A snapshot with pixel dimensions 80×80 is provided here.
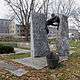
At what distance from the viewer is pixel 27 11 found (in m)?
30.4

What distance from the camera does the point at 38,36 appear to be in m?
13.1

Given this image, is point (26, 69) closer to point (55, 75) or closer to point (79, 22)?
point (55, 75)

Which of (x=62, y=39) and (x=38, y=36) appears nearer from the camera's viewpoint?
(x=38, y=36)

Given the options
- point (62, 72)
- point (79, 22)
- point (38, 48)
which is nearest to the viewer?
point (62, 72)

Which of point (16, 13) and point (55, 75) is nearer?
point (55, 75)

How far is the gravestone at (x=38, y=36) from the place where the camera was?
42.3 feet

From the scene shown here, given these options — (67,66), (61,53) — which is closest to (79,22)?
(61,53)

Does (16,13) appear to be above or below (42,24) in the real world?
above

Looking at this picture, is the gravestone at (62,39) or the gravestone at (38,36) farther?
the gravestone at (62,39)

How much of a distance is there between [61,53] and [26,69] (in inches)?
184

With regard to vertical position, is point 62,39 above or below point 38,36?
below

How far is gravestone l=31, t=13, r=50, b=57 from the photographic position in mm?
12895

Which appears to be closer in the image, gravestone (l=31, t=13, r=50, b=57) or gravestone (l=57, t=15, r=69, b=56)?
gravestone (l=31, t=13, r=50, b=57)

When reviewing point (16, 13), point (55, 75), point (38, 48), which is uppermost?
point (16, 13)
